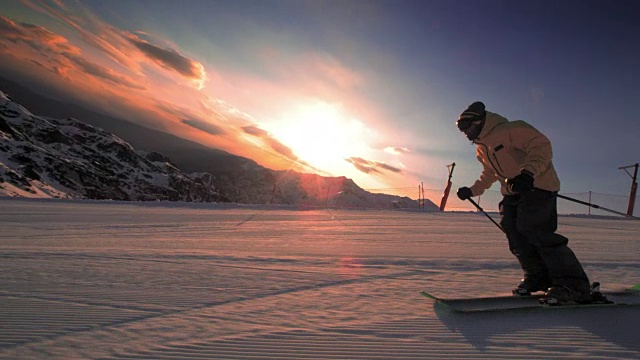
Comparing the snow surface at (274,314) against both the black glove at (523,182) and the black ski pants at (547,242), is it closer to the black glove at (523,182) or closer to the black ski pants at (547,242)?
the black ski pants at (547,242)

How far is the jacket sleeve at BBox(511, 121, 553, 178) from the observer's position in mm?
3119

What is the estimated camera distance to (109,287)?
3547 millimetres

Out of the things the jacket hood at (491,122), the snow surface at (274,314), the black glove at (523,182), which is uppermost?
the jacket hood at (491,122)

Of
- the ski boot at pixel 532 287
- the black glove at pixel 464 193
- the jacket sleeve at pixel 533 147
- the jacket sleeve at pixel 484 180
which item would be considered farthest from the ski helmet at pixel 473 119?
the ski boot at pixel 532 287

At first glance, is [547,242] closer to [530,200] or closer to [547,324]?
[530,200]

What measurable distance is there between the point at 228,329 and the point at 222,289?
3.76 ft

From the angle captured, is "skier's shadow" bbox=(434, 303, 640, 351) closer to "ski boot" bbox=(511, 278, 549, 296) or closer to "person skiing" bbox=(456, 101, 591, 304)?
"person skiing" bbox=(456, 101, 591, 304)

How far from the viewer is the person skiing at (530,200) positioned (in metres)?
3.10

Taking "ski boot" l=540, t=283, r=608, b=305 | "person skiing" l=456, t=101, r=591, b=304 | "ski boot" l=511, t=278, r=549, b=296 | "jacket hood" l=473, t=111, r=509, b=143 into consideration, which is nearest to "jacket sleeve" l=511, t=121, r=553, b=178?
"person skiing" l=456, t=101, r=591, b=304

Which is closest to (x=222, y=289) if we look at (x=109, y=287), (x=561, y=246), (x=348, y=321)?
(x=109, y=287)

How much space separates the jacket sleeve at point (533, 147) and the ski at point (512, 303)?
3.71 feet

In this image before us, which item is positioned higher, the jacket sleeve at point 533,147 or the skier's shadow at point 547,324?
the jacket sleeve at point 533,147

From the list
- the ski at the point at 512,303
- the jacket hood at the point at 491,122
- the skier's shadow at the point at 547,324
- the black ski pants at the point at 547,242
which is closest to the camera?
the skier's shadow at the point at 547,324

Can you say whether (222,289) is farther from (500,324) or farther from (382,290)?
(500,324)
